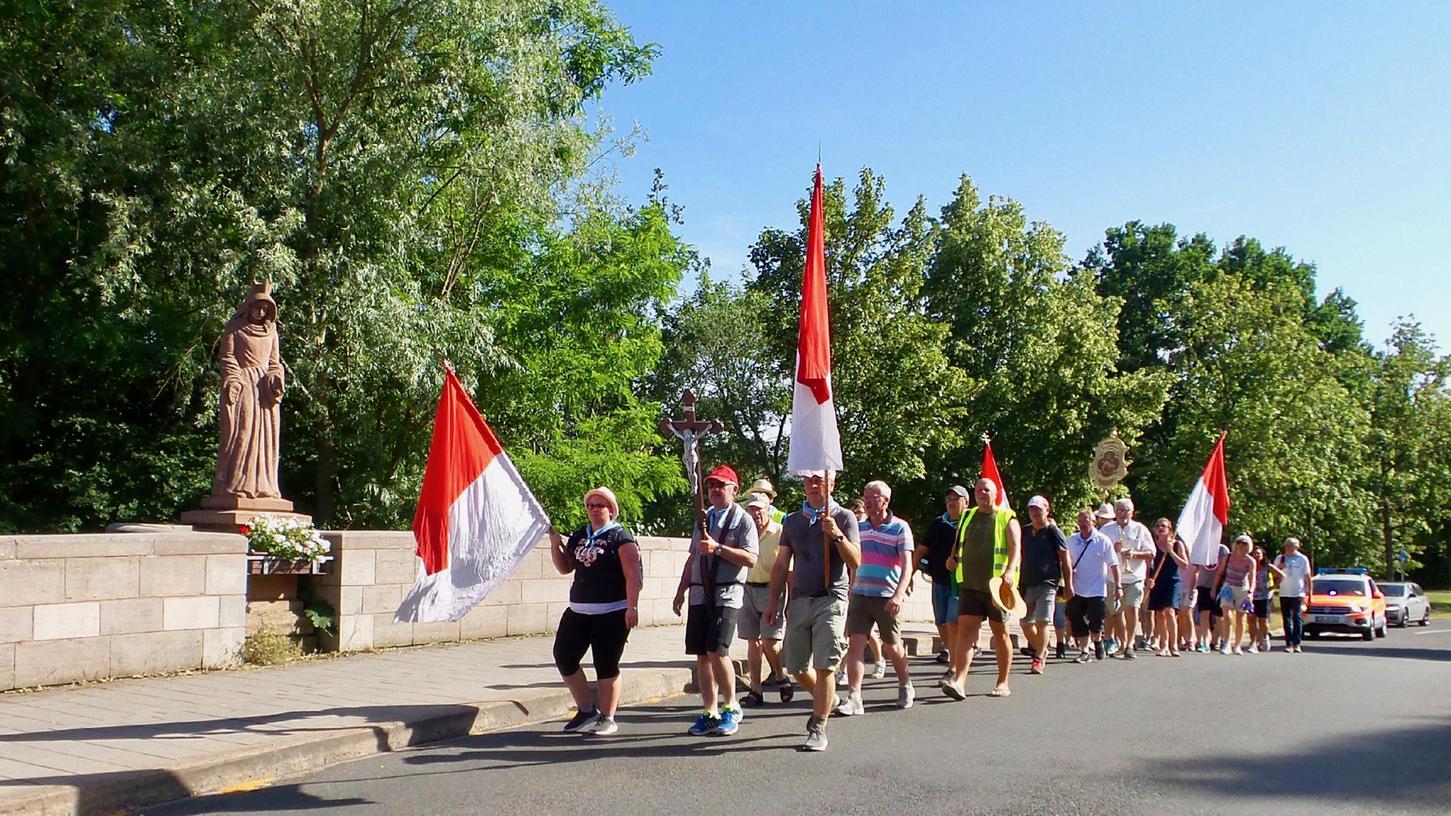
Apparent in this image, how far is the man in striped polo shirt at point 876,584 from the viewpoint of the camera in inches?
387

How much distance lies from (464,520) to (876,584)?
3222 mm

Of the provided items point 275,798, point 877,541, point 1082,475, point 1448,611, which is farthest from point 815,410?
point 1448,611

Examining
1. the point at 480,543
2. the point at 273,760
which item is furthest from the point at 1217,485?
the point at 273,760

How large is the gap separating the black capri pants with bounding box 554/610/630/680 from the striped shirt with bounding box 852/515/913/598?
2.19m

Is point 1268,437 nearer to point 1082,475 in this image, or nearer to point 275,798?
point 1082,475

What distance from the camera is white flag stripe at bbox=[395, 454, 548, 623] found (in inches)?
339

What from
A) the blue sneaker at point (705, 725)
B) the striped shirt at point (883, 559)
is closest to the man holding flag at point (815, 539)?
the blue sneaker at point (705, 725)

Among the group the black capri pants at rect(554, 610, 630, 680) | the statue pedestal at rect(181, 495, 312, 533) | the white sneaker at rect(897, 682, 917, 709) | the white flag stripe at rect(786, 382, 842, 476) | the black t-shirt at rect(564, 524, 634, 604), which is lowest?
the white sneaker at rect(897, 682, 917, 709)

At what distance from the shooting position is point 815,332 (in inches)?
348

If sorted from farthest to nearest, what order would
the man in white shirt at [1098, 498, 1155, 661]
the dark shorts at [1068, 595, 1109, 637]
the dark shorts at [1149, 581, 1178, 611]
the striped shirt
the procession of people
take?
the dark shorts at [1149, 581, 1178, 611]
the man in white shirt at [1098, 498, 1155, 661]
the dark shorts at [1068, 595, 1109, 637]
the striped shirt
the procession of people

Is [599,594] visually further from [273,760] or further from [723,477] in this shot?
[273,760]

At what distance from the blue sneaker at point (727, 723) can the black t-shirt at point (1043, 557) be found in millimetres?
4803

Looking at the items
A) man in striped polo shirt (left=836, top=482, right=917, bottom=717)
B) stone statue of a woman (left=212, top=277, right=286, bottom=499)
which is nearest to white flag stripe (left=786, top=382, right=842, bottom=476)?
man in striped polo shirt (left=836, top=482, right=917, bottom=717)

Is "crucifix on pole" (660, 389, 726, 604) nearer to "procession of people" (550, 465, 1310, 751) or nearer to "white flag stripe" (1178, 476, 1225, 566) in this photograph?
"procession of people" (550, 465, 1310, 751)
